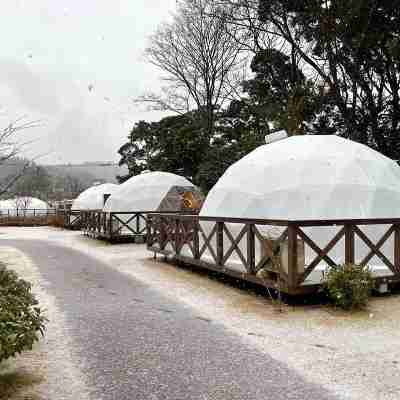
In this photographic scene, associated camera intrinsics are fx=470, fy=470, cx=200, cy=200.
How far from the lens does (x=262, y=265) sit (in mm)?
8648

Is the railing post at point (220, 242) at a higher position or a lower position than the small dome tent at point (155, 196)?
lower

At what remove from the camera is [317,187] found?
10148 millimetres

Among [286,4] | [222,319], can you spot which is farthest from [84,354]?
[286,4]

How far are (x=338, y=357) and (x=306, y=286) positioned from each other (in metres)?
2.59

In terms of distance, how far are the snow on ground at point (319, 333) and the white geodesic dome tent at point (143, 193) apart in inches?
509

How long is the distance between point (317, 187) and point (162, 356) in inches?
237

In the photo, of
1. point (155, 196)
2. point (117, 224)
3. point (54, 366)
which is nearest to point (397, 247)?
point (54, 366)

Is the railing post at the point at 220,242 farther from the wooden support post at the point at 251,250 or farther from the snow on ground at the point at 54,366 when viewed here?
the snow on ground at the point at 54,366

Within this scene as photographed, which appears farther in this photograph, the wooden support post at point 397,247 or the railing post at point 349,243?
the wooden support post at point 397,247

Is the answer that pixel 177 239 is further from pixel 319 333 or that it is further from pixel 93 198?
pixel 93 198

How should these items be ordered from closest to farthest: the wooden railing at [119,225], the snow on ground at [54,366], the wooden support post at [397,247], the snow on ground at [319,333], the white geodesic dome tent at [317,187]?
the snow on ground at [54,366] < the snow on ground at [319,333] < the wooden support post at [397,247] < the white geodesic dome tent at [317,187] < the wooden railing at [119,225]

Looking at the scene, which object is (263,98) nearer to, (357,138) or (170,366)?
(357,138)

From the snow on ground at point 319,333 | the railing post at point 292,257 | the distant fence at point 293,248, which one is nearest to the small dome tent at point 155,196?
the distant fence at point 293,248

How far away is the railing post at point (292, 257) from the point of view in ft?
25.6
